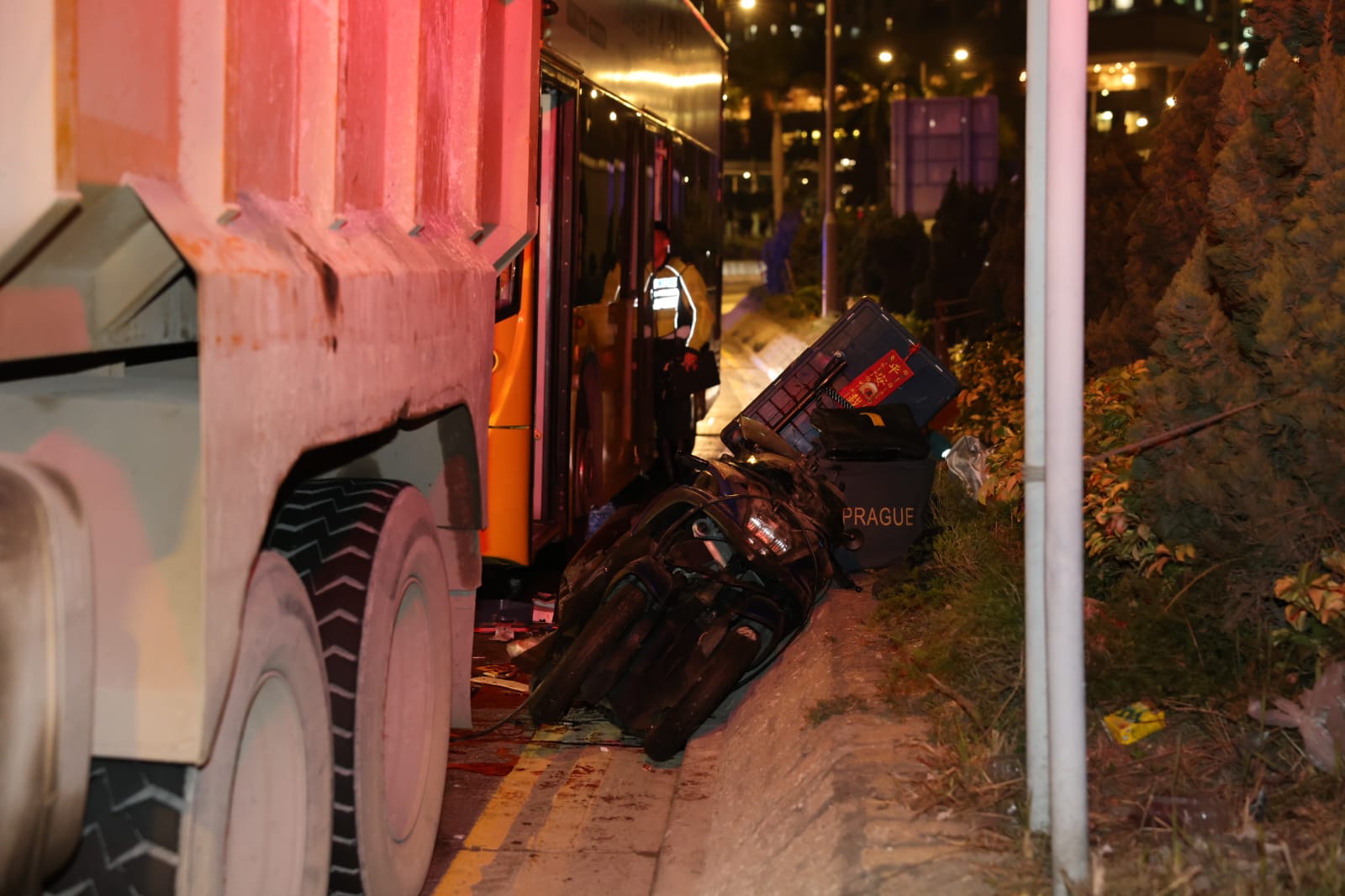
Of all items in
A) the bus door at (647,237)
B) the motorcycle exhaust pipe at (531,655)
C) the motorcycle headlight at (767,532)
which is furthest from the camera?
the bus door at (647,237)

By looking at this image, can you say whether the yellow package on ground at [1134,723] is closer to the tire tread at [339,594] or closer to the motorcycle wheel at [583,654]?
Answer: the motorcycle wheel at [583,654]

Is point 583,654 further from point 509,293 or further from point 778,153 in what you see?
point 778,153

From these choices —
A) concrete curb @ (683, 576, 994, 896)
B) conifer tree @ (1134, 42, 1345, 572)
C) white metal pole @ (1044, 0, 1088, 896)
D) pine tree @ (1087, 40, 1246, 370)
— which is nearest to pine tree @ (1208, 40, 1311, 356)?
conifer tree @ (1134, 42, 1345, 572)

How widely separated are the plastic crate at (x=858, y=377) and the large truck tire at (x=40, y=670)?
22.0ft

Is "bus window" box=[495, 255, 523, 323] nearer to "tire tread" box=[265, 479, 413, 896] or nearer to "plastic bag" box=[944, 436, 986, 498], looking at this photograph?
"plastic bag" box=[944, 436, 986, 498]

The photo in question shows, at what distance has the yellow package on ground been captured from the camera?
4730 mm

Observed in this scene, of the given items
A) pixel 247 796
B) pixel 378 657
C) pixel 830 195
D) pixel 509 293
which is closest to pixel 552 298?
pixel 509 293

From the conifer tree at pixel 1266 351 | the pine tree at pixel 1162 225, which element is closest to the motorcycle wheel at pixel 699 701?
the conifer tree at pixel 1266 351

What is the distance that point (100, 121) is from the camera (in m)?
2.50

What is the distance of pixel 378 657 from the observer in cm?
399

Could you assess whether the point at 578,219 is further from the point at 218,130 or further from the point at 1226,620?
the point at 218,130

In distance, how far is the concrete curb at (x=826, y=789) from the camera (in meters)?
4.06

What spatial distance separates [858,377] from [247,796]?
672 cm

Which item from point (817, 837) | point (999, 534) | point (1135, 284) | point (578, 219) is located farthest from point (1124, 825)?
point (1135, 284)
